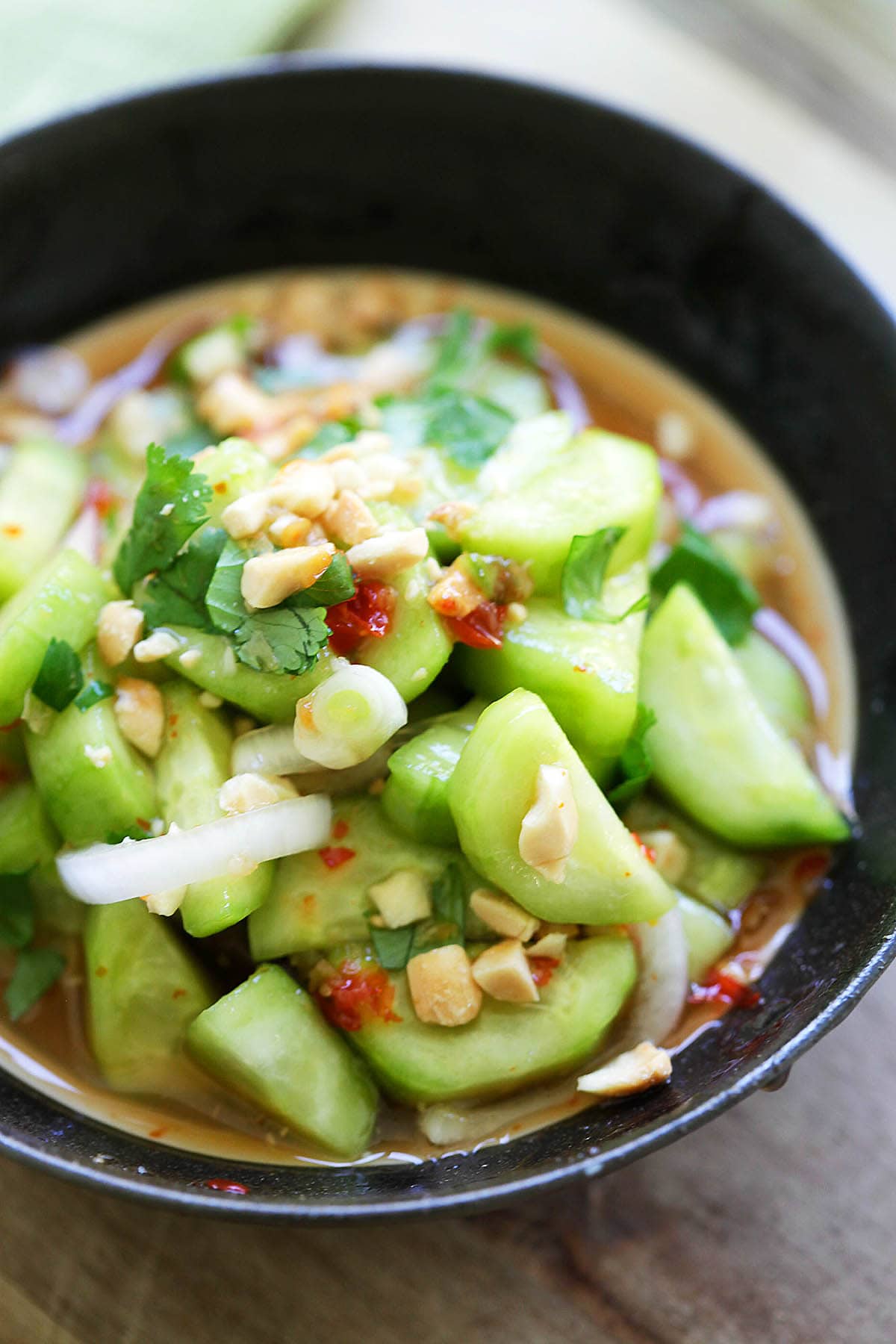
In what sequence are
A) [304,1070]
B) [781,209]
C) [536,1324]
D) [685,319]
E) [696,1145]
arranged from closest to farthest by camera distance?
1. [304,1070]
2. [536,1324]
3. [696,1145]
4. [781,209]
5. [685,319]

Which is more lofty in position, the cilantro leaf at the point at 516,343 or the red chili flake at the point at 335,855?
the cilantro leaf at the point at 516,343

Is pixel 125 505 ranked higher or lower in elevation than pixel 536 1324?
higher

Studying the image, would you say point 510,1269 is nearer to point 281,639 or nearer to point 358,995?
point 358,995

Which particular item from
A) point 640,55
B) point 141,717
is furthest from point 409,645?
point 640,55

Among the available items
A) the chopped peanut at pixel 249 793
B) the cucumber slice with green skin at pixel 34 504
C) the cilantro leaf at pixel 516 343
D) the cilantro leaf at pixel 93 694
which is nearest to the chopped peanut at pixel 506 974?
the chopped peanut at pixel 249 793

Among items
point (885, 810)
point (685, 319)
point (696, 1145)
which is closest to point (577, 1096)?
point (696, 1145)

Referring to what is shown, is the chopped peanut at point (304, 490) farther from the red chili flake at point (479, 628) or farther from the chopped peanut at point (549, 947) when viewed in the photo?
the chopped peanut at point (549, 947)

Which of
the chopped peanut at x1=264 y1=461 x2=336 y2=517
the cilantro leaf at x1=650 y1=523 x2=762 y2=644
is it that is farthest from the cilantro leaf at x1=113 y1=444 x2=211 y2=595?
the cilantro leaf at x1=650 y1=523 x2=762 y2=644

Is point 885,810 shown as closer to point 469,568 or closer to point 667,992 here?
point 667,992
